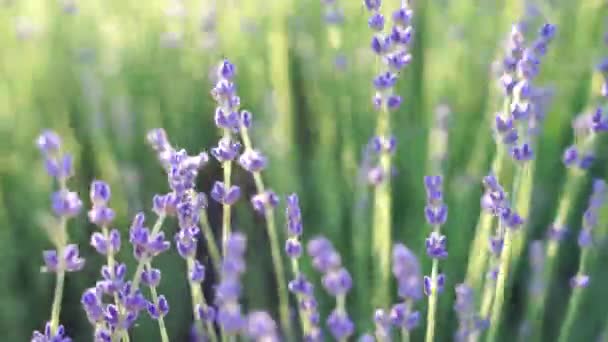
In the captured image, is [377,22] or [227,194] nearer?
[227,194]

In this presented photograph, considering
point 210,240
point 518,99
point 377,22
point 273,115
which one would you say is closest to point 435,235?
point 518,99

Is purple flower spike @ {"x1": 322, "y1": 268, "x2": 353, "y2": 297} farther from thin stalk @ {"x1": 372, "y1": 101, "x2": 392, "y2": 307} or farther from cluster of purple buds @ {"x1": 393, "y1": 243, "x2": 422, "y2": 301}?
thin stalk @ {"x1": 372, "y1": 101, "x2": 392, "y2": 307}

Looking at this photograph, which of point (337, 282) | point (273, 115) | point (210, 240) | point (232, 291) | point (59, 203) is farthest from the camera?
point (273, 115)

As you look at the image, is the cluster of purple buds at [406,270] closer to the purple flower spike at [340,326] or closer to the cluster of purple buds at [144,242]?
the purple flower spike at [340,326]

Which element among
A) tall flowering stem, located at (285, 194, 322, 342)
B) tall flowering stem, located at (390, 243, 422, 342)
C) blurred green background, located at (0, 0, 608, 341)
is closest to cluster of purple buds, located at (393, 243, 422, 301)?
tall flowering stem, located at (390, 243, 422, 342)

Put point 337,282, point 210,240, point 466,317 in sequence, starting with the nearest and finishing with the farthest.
A: 1. point 337,282
2. point 466,317
3. point 210,240

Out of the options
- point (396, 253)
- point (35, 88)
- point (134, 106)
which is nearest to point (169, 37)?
point (134, 106)

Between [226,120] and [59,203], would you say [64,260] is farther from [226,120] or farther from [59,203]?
[226,120]

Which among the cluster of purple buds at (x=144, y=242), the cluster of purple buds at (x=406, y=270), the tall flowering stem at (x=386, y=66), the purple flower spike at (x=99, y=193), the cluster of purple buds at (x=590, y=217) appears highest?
the tall flowering stem at (x=386, y=66)

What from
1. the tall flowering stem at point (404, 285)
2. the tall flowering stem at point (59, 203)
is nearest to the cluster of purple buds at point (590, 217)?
the tall flowering stem at point (404, 285)
